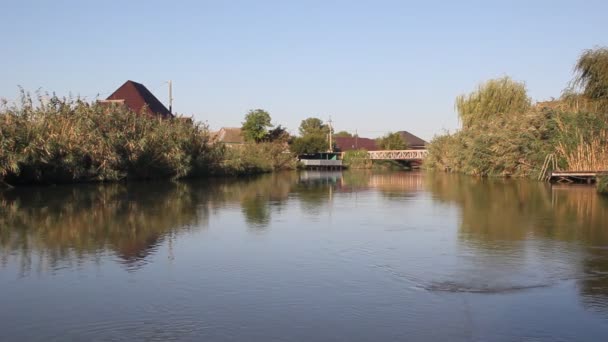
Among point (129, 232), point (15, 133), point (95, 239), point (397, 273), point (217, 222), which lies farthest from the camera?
point (15, 133)

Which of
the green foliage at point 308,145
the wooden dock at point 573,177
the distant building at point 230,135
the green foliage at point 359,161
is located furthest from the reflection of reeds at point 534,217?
the distant building at point 230,135

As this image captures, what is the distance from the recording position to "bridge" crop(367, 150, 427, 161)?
73.8 metres

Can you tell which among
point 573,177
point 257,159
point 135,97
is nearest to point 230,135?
point 135,97

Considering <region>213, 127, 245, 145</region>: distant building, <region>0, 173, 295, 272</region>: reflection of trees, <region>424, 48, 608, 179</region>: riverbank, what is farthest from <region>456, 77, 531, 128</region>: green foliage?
<region>213, 127, 245, 145</region>: distant building

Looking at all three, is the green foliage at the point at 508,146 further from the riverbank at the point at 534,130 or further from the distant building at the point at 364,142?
the distant building at the point at 364,142

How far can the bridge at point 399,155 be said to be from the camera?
73750 mm

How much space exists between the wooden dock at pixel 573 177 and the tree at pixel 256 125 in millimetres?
49142

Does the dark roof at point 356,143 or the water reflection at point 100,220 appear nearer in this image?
the water reflection at point 100,220

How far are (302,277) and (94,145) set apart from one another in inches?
931

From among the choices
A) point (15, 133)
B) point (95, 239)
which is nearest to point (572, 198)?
point (95, 239)

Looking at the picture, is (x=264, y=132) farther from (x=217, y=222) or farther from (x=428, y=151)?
(x=217, y=222)

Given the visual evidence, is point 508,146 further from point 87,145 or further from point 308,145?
point 308,145

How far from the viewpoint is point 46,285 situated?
7.47 m

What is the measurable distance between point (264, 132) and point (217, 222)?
63655 mm
